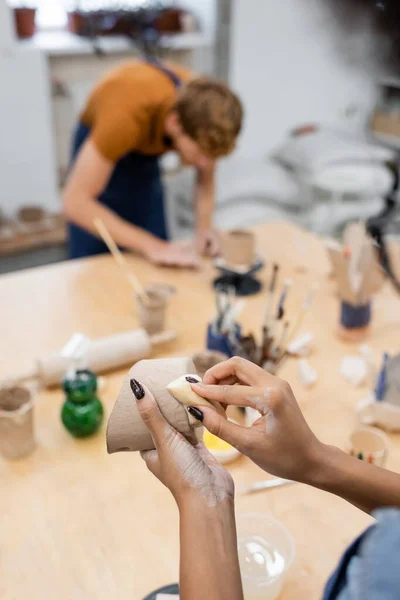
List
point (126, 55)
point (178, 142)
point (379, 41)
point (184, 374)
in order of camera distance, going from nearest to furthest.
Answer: point (379, 41) → point (184, 374) → point (178, 142) → point (126, 55)

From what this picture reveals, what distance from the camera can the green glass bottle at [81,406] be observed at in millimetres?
1069

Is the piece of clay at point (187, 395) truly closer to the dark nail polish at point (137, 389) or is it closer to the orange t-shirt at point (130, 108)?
the dark nail polish at point (137, 389)

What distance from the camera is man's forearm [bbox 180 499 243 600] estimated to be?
61 centimetres

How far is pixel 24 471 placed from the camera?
101 centimetres

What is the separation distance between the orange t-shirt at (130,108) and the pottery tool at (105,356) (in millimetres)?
673

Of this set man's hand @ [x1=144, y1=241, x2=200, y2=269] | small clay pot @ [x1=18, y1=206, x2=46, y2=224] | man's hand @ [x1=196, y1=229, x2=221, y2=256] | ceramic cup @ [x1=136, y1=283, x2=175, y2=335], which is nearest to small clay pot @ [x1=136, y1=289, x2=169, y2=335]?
ceramic cup @ [x1=136, y1=283, x2=175, y2=335]

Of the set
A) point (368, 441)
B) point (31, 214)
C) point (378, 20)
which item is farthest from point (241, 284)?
point (31, 214)

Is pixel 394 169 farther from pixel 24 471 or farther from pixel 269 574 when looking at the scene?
pixel 24 471

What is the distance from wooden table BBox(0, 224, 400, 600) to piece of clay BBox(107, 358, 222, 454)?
194mm

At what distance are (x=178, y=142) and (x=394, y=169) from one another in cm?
90

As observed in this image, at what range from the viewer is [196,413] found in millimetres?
730

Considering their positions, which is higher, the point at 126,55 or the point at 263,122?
the point at 126,55

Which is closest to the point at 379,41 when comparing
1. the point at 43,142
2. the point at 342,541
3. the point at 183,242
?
the point at 342,541

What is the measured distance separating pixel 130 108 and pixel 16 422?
1.08 metres
